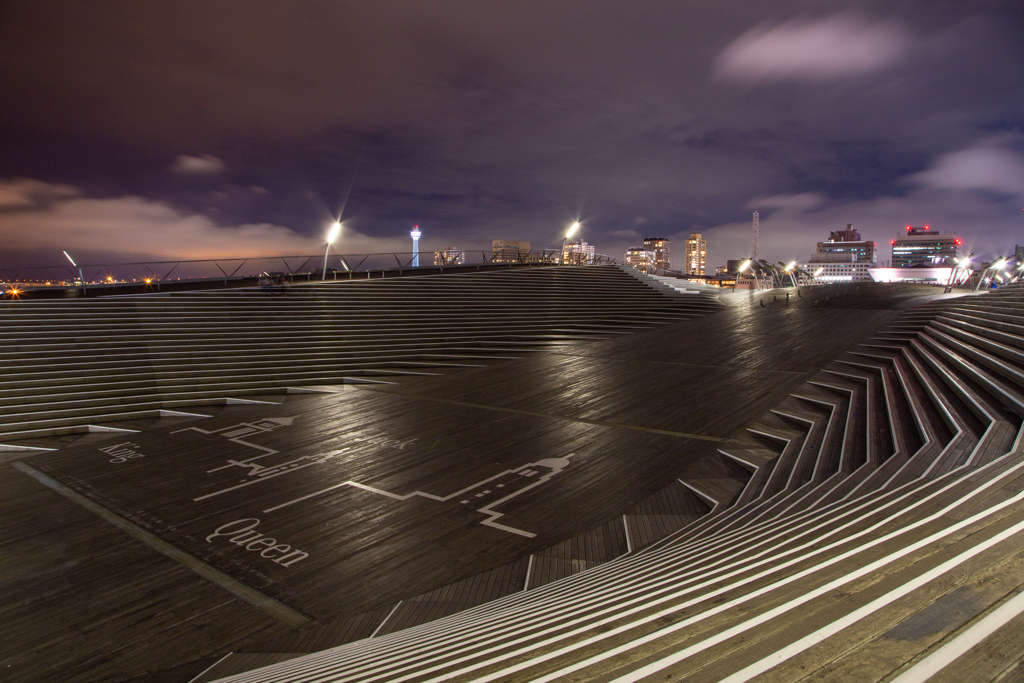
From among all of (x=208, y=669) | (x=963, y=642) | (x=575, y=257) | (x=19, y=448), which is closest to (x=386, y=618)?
(x=208, y=669)

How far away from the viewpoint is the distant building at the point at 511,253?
86.5 feet

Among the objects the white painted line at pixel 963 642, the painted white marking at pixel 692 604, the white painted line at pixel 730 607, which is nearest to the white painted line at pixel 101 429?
the painted white marking at pixel 692 604

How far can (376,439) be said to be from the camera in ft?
25.1

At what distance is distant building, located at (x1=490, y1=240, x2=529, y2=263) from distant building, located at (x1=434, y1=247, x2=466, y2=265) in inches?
105

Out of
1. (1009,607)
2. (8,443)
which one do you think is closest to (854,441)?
(1009,607)

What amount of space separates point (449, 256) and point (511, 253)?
4.71m

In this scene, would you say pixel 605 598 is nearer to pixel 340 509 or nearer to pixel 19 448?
pixel 340 509

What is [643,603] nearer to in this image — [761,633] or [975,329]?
[761,633]

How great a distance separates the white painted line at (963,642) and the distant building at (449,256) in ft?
73.8

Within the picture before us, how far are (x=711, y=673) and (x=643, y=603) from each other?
680mm

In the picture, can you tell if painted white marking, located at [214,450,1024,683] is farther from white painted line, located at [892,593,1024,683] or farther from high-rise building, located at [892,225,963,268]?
high-rise building, located at [892,225,963,268]

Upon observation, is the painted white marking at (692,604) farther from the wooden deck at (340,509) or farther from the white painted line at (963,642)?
the wooden deck at (340,509)

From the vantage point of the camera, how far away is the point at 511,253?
1063 inches

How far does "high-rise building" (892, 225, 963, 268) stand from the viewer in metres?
115
